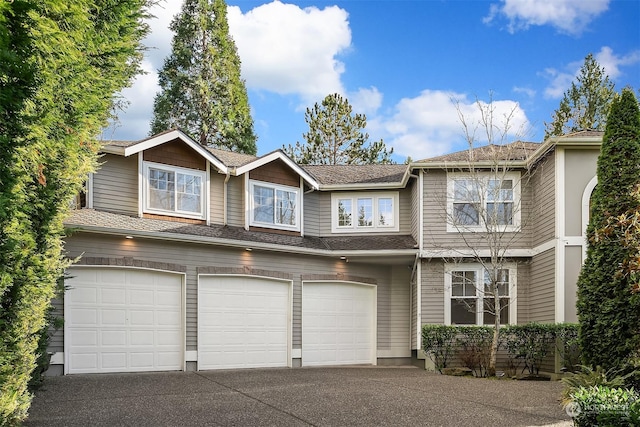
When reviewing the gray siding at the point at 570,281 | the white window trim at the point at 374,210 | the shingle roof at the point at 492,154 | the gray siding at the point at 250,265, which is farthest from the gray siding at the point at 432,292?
the gray siding at the point at 570,281

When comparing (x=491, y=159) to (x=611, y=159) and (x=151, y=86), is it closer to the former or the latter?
(x=611, y=159)

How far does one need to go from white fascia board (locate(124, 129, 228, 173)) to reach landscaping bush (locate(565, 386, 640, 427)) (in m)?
9.64

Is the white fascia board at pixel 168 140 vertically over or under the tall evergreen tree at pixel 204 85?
under

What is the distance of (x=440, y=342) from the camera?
12008 millimetres

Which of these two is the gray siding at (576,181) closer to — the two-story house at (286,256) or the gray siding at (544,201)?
the two-story house at (286,256)

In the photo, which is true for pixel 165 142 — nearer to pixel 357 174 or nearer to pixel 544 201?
pixel 357 174

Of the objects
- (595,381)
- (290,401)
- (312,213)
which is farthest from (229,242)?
(595,381)

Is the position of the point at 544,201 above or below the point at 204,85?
below

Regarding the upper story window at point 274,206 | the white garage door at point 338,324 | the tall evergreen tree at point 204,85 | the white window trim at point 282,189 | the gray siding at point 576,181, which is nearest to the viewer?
the gray siding at point 576,181

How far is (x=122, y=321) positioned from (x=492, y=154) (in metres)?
9.12

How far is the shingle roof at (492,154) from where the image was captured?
12453mm

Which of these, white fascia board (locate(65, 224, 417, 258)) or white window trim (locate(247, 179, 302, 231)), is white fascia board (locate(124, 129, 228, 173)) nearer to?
white window trim (locate(247, 179, 302, 231))

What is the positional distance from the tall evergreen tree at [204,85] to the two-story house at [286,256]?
32.1 feet

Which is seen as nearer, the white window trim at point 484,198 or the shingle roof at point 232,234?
the shingle roof at point 232,234
